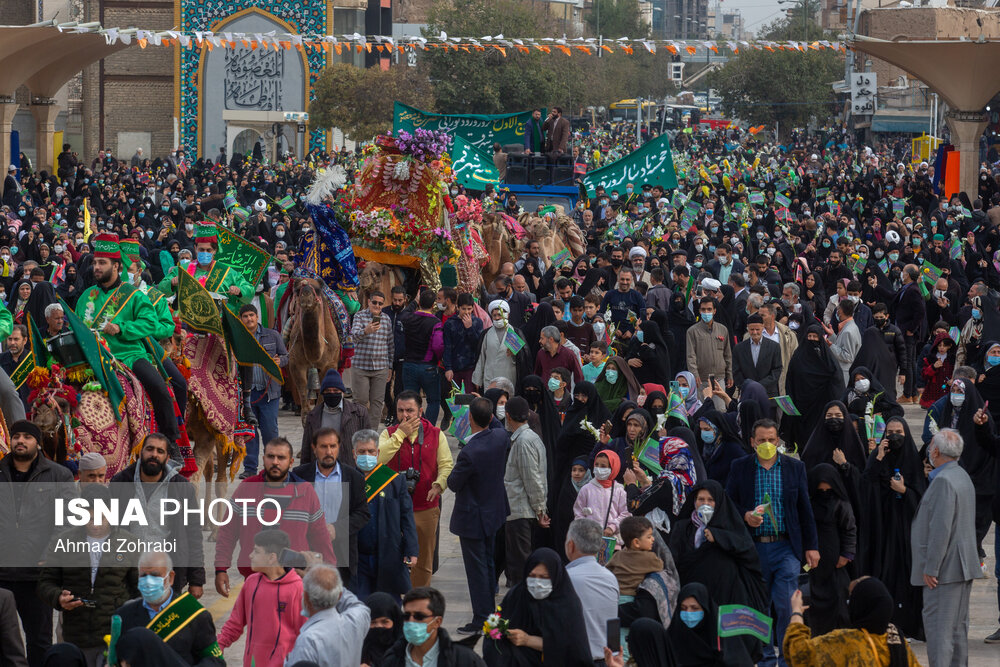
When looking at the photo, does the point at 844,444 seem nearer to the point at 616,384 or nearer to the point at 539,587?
the point at 616,384

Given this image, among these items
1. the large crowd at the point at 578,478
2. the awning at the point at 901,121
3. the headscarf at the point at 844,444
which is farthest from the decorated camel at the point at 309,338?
the awning at the point at 901,121

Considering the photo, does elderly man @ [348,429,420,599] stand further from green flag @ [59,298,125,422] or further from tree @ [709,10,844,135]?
tree @ [709,10,844,135]

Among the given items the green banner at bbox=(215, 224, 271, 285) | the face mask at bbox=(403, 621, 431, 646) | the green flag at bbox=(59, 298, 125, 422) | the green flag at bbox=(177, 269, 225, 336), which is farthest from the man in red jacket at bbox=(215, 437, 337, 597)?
the green banner at bbox=(215, 224, 271, 285)

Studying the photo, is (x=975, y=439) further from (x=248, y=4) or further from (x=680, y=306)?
(x=248, y=4)

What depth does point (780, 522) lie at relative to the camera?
8.33 m

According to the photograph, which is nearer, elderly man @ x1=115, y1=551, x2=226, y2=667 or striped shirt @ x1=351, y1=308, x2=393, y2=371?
elderly man @ x1=115, y1=551, x2=226, y2=667

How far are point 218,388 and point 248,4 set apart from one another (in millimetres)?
46238

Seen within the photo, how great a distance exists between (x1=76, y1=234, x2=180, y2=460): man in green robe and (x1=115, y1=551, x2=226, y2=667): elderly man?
10.5 ft

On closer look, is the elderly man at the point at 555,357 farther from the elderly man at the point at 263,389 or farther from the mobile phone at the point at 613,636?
the mobile phone at the point at 613,636

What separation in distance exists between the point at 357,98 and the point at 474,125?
2384 cm

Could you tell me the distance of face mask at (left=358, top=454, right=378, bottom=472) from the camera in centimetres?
845

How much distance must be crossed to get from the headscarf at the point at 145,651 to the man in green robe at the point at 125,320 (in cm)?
382

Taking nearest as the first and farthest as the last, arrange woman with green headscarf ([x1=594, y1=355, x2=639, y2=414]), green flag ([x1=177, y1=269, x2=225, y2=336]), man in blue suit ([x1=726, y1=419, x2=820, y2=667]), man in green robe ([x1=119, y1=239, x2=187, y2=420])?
man in blue suit ([x1=726, y1=419, x2=820, y2=667]) → man in green robe ([x1=119, y1=239, x2=187, y2=420]) → green flag ([x1=177, y1=269, x2=225, y2=336]) → woman with green headscarf ([x1=594, y1=355, x2=639, y2=414])

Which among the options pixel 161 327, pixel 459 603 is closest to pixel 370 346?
pixel 161 327
